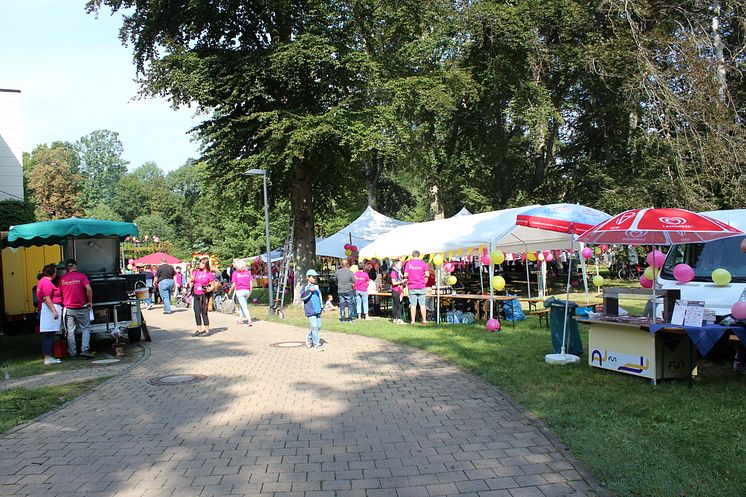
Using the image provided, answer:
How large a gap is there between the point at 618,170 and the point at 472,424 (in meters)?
25.8

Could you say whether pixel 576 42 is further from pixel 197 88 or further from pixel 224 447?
pixel 224 447

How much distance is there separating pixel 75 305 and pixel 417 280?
305 inches

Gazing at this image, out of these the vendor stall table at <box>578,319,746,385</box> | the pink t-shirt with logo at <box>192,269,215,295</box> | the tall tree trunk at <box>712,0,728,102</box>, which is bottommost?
the vendor stall table at <box>578,319,746,385</box>

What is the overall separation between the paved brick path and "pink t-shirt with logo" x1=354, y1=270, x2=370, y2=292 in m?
6.92

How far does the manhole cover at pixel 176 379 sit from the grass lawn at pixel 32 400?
89 cm

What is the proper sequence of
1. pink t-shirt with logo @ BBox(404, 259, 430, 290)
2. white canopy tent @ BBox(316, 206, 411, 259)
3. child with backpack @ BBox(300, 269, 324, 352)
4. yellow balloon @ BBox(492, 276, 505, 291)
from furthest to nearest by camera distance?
white canopy tent @ BBox(316, 206, 411, 259), pink t-shirt with logo @ BBox(404, 259, 430, 290), yellow balloon @ BBox(492, 276, 505, 291), child with backpack @ BBox(300, 269, 324, 352)

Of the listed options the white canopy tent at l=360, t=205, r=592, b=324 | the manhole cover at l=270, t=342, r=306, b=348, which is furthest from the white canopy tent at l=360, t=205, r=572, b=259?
the manhole cover at l=270, t=342, r=306, b=348

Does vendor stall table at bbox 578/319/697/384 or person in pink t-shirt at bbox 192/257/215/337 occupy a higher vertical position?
person in pink t-shirt at bbox 192/257/215/337

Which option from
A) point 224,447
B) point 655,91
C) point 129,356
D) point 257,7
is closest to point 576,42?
point 655,91

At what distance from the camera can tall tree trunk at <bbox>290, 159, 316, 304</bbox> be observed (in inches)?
844

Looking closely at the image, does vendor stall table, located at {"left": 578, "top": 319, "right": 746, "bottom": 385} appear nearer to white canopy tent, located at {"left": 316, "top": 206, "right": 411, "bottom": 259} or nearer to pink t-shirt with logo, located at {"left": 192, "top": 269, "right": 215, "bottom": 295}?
pink t-shirt with logo, located at {"left": 192, "top": 269, "right": 215, "bottom": 295}

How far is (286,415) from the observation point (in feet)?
21.0

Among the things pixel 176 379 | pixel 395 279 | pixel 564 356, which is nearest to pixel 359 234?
pixel 395 279

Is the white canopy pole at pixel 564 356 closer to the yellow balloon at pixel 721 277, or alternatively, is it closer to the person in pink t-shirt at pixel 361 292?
the yellow balloon at pixel 721 277
